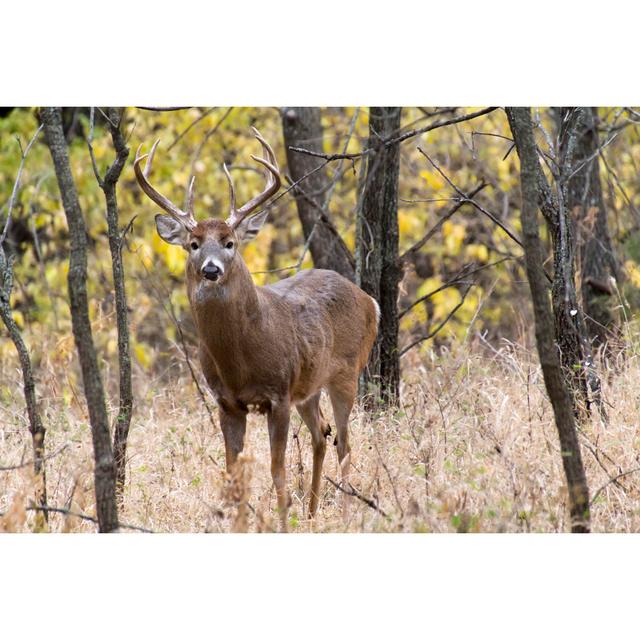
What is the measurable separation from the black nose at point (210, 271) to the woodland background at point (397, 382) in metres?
0.67

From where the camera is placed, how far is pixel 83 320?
4402 mm

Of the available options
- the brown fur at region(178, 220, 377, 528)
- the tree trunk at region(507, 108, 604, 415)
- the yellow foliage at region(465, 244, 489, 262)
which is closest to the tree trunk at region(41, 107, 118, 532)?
the brown fur at region(178, 220, 377, 528)

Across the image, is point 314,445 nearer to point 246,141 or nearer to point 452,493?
point 452,493

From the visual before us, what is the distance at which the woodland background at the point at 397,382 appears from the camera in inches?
215

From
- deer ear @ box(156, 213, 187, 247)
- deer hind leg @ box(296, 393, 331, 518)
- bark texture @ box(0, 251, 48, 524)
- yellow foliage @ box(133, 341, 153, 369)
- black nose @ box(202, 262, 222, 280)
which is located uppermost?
deer ear @ box(156, 213, 187, 247)

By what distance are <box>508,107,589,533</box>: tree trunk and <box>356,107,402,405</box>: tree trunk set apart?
3160mm

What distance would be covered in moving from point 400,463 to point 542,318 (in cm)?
219

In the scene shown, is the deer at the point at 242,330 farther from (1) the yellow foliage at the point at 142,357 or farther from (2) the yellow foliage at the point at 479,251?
(2) the yellow foliage at the point at 479,251

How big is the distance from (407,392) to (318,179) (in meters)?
2.45

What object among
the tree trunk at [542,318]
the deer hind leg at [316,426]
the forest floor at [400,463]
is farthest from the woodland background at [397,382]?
the tree trunk at [542,318]

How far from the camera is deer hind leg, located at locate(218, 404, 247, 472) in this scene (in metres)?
6.14

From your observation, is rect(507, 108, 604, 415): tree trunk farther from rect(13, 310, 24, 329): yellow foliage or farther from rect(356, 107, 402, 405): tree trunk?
rect(13, 310, 24, 329): yellow foliage
